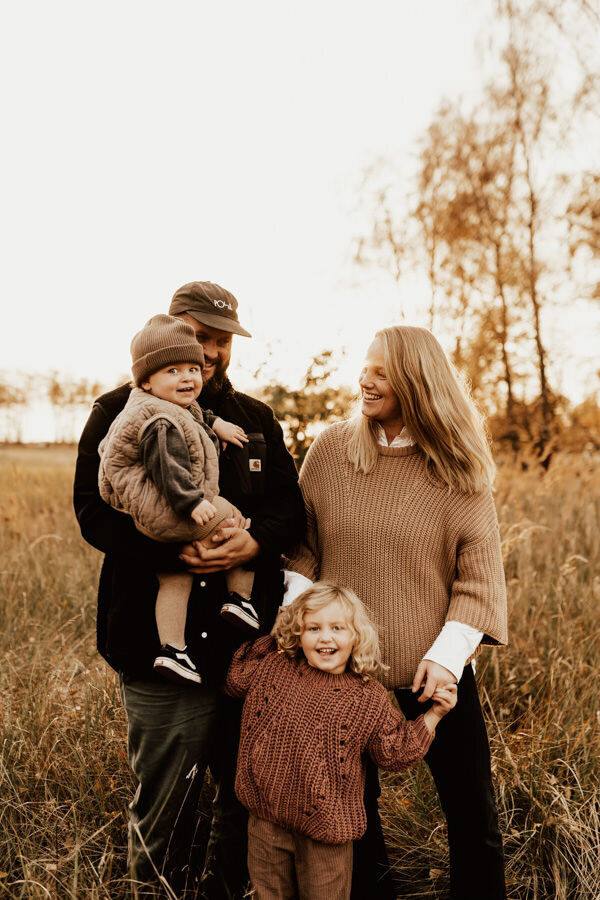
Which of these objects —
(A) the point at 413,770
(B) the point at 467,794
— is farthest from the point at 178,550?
(A) the point at 413,770

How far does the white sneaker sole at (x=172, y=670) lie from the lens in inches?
89.8

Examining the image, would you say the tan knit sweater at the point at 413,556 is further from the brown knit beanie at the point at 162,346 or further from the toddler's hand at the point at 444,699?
the brown knit beanie at the point at 162,346

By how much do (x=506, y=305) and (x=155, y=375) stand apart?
1425 centimetres

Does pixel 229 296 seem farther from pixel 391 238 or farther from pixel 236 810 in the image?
pixel 391 238

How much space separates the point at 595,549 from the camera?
18.4 ft

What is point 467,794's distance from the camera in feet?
8.10

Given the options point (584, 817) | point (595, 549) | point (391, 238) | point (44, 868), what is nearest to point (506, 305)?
point (391, 238)

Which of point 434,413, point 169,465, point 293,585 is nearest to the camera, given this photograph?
point 169,465

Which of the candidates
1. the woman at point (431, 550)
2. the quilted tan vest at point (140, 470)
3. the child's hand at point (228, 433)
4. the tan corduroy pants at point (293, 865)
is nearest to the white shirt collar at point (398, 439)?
the woman at point (431, 550)

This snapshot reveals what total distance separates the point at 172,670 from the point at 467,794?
3.61 feet

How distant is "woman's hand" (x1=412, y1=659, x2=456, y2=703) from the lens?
2350 millimetres

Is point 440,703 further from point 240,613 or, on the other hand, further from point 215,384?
point 215,384

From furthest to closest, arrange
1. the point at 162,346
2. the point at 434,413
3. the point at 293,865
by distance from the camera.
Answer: the point at 434,413 → the point at 293,865 → the point at 162,346

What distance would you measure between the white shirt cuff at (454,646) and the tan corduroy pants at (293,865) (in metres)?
0.66
